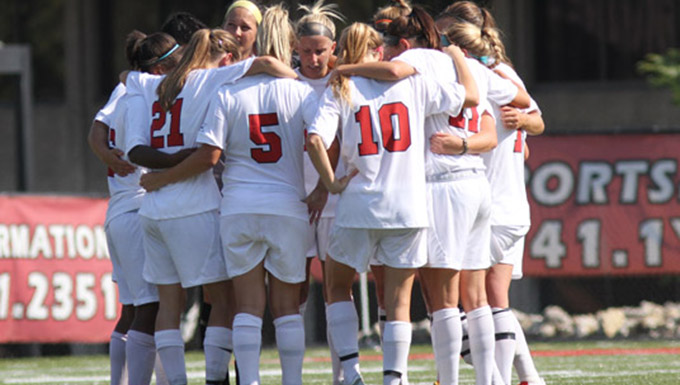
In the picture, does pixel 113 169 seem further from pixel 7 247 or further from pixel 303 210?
pixel 7 247

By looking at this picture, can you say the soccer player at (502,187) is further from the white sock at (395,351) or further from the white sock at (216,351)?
the white sock at (216,351)

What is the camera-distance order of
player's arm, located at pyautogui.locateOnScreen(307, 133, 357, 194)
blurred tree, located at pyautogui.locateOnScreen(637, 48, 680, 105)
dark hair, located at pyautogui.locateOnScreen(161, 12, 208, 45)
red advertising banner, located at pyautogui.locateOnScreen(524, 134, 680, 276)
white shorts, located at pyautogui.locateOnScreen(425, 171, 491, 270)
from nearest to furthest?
1. player's arm, located at pyautogui.locateOnScreen(307, 133, 357, 194)
2. white shorts, located at pyautogui.locateOnScreen(425, 171, 491, 270)
3. dark hair, located at pyautogui.locateOnScreen(161, 12, 208, 45)
4. red advertising banner, located at pyautogui.locateOnScreen(524, 134, 680, 276)
5. blurred tree, located at pyautogui.locateOnScreen(637, 48, 680, 105)

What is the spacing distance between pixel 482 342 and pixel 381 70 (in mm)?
1369

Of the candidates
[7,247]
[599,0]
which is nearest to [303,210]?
[7,247]

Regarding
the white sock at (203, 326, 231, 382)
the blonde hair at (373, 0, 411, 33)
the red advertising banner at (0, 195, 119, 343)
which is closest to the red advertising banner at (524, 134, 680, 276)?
the red advertising banner at (0, 195, 119, 343)

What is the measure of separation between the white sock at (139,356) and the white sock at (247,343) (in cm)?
58

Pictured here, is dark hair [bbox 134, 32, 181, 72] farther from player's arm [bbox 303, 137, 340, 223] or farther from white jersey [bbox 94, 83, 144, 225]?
player's arm [bbox 303, 137, 340, 223]

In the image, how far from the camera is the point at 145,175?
6.27m

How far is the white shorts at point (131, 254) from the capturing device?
646cm

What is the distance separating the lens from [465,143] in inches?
243

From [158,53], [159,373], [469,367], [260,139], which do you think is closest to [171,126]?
[260,139]

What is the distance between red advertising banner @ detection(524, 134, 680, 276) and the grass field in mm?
758

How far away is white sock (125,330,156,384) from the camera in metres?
6.36

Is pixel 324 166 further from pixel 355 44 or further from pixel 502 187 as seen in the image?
pixel 502 187
